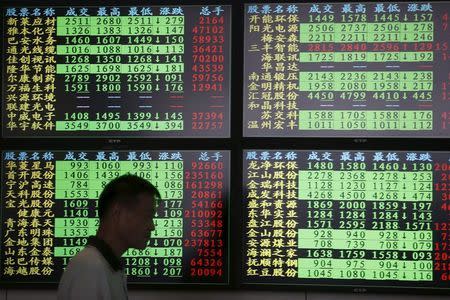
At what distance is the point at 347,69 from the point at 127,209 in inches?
50.5

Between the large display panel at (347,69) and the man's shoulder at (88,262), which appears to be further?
the large display panel at (347,69)

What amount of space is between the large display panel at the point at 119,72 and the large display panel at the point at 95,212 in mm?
119

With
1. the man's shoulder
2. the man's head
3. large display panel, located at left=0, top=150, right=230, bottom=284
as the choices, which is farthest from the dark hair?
large display panel, located at left=0, top=150, right=230, bottom=284

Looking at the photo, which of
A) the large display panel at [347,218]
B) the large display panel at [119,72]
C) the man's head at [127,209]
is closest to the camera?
the man's head at [127,209]

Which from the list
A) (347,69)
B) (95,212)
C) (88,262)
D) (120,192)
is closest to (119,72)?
(95,212)

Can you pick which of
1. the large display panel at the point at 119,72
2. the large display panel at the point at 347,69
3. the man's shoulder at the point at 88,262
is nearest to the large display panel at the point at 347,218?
the large display panel at the point at 347,69

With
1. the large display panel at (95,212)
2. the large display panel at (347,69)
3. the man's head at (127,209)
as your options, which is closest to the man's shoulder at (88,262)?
the man's head at (127,209)

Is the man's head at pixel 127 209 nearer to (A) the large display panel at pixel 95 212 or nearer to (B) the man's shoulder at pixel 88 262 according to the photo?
(B) the man's shoulder at pixel 88 262

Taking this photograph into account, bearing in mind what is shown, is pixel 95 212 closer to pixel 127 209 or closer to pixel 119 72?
pixel 119 72

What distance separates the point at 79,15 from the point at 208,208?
98 cm

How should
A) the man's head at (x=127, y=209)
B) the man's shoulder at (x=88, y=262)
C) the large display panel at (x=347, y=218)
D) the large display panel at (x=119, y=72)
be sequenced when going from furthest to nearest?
1. the large display panel at (x=119, y=72)
2. the large display panel at (x=347, y=218)
3. the man's head at (x=127, y=209)
4. the man's shoulder at (x=88, y=262)

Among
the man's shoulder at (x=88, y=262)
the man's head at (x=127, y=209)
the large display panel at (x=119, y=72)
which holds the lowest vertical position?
the man's shoulder at (x=88, y=262)

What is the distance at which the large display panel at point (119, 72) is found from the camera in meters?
3.21

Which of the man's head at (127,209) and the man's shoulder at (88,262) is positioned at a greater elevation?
the man's head at (127,209)
